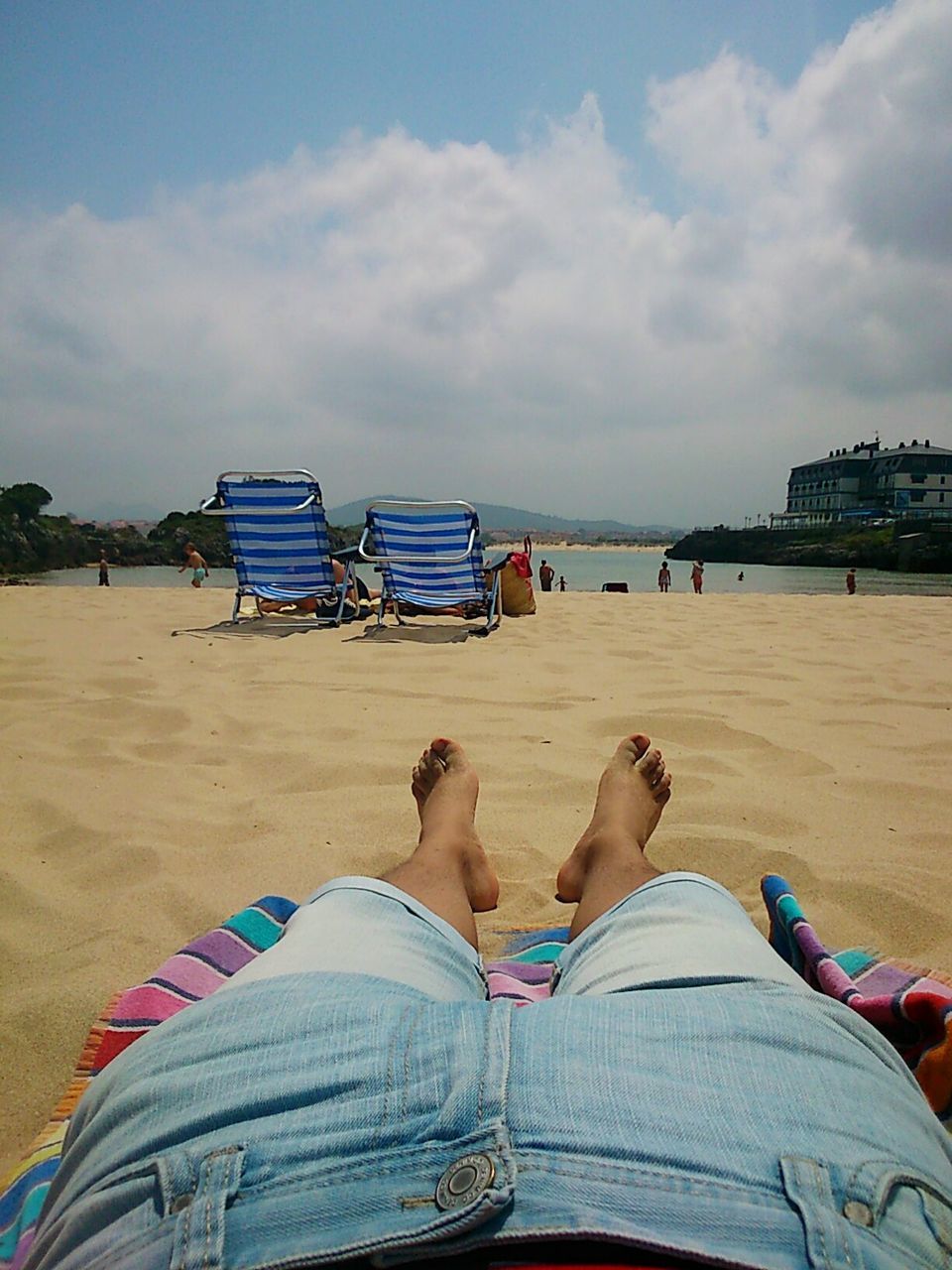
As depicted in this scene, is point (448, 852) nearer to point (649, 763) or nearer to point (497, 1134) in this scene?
point (649, 763)

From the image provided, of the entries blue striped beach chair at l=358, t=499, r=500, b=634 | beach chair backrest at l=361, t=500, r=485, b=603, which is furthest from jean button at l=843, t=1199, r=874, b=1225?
beach chair backrest at l=361, t=500, r=485, b=603

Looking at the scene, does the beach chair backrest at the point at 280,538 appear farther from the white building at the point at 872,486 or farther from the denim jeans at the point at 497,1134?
the white building at the point at 872,486

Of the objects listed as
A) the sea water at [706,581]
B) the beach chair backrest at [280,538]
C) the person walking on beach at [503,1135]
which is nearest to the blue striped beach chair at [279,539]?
the beach chair backrest at [280,538]

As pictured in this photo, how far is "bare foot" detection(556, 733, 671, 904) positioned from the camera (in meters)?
1.49

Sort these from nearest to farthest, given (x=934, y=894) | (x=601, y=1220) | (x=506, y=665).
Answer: (x=601, y=1220) < (x=934, y=894) < (x=506, y=665)

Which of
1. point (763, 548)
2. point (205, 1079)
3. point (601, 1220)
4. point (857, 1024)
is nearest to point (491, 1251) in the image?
point (601, 1220)

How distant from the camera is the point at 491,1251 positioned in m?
0.53

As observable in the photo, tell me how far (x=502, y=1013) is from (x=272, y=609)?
6111 millimetres

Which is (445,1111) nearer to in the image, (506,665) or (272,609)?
(506,665)

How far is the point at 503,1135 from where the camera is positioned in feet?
1.88

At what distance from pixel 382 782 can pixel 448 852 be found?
739mm

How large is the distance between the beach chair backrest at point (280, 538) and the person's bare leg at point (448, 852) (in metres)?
4.02

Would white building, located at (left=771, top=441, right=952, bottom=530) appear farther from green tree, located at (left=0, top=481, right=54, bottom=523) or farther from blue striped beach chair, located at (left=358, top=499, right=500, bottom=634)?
blue striped beach chair, located at (left=358, top=499, right=500, bottom=634)

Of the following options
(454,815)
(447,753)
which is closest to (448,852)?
(454,815)
